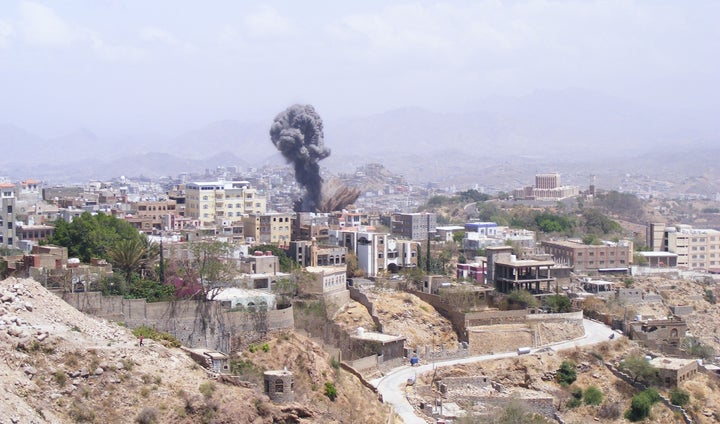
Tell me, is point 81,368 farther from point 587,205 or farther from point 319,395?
point 587,205

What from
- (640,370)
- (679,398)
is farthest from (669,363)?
(679,398)

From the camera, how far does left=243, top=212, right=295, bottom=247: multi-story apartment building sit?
52875 mm

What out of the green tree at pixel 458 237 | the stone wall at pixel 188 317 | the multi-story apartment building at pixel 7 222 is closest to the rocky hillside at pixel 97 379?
the stone wall at pixel 188 317

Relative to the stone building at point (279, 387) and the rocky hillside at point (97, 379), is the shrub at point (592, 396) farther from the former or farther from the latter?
the stone building at point (279, 387)

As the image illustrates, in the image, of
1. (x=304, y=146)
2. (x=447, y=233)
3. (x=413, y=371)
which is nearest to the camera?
(x=413, y=371)

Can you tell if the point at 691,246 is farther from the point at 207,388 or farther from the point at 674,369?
the point at 207,388

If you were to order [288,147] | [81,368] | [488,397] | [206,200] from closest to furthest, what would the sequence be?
1. [81,368]
2. [488,397]
3. [206,200]
4. [288,147]

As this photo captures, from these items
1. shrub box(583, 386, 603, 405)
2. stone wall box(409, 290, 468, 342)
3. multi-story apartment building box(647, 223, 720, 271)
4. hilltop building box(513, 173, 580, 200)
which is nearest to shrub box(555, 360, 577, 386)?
shrub box(583, 386, 603, 405)

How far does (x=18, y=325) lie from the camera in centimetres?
2258

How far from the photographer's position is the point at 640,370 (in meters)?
36.8

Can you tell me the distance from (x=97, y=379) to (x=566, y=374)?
744 inches

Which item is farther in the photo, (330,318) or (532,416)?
(330,318)

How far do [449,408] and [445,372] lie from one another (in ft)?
7.77

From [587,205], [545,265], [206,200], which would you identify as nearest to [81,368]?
[545,265]
